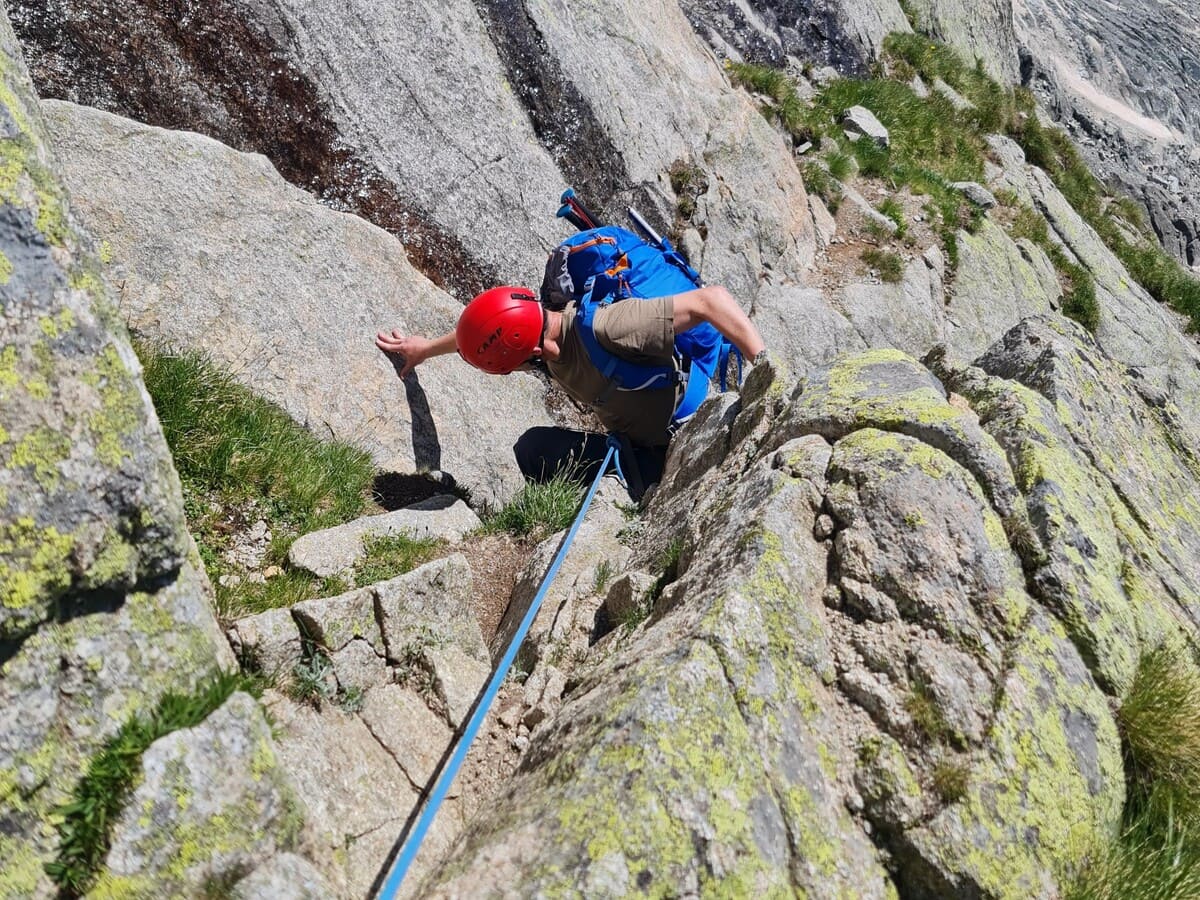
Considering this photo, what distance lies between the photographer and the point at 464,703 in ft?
13.6

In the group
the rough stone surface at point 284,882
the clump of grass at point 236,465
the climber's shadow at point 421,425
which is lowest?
the climber's shadow at point 421,425

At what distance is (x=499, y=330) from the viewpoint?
21.6 feet

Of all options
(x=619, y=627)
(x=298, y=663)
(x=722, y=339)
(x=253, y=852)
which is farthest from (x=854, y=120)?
(x=253, y=852)

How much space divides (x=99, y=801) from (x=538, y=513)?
3880 millimetres

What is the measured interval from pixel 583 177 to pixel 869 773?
7.53m

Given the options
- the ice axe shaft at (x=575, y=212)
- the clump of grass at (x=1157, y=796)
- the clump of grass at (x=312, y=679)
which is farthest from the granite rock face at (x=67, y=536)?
the ice axe shaft at (x=575, y=212)

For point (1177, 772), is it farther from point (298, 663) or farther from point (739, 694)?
point (298, 663)

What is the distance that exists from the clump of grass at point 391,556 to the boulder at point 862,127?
40.8ft

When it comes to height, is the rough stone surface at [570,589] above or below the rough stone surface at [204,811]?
below

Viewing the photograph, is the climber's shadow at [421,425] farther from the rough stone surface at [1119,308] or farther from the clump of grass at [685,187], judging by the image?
the rough stone surface at [1119,308]

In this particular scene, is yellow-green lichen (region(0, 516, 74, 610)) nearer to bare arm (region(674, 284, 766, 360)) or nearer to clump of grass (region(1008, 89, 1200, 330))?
bare arm (region(674, 284, 766, 360))

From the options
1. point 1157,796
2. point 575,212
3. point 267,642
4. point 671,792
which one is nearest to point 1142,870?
point 1157,796

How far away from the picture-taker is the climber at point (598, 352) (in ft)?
21.8

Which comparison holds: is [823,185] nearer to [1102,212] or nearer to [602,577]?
[602,577]
